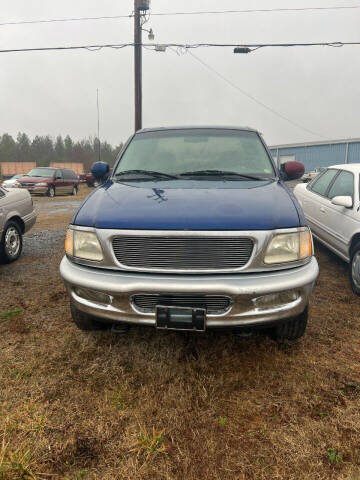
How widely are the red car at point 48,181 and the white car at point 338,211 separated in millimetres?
13666

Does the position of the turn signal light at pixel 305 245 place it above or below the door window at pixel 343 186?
below

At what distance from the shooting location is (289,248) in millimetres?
2055

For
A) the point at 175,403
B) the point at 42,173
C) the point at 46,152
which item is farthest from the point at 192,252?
the point at 46,152

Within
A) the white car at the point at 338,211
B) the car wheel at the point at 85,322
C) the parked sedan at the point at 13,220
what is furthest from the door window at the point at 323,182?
the parked sedan at the point at 13,220

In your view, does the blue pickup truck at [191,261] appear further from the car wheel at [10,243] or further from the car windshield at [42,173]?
the car windshield at [42,173]

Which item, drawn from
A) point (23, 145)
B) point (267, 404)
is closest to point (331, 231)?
point (267, 404)

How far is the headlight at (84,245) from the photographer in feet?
6.81

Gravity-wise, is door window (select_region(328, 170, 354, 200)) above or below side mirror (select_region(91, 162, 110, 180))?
below

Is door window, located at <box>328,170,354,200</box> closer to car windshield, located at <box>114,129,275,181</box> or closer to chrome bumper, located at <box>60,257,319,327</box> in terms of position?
car windshield, located at <box>114,129,275,181</box>

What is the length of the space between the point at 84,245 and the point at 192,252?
73 cm

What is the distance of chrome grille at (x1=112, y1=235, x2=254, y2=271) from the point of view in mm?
1938

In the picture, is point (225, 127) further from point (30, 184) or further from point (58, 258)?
point (30, 184)

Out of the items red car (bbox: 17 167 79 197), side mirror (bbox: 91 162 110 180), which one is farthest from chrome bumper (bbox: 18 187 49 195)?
side mirror (bbox: 91 162 110 180)

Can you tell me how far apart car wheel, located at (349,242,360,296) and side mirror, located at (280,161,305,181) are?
43.7 inches
